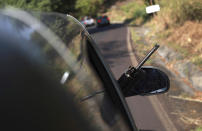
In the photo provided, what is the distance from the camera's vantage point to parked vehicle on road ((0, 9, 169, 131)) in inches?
39.7

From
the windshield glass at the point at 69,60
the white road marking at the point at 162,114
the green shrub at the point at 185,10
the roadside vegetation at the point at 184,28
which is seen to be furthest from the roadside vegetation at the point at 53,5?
the green shrub at the point at 185,10

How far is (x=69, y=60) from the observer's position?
1320mm

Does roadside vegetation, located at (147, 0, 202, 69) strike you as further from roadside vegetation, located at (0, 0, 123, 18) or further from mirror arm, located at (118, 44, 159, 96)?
mirror arm, located at (118, 44, 159, 96)

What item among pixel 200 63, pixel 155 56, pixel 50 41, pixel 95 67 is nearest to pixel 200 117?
pixel 200 63

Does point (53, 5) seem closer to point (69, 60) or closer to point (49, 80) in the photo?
point (69, 60)

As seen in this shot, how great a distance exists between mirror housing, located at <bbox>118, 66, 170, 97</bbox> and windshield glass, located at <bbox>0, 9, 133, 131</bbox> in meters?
0.48

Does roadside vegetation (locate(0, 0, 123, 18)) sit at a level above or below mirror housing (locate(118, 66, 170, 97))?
below

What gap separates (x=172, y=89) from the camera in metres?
6.85

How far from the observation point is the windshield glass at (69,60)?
1.21 meters

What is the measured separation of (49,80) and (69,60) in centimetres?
22

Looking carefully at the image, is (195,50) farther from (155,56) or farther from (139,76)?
(139,76)

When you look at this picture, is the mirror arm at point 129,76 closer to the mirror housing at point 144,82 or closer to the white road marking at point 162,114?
the mirror housing at point 144,82

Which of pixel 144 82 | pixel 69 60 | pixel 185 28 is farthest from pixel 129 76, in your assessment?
pixel 185 28

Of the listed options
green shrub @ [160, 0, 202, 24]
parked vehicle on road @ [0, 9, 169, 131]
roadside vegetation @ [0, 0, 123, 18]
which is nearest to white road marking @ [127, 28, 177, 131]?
roadside vegetation @ [0, 0, 123, 18]
